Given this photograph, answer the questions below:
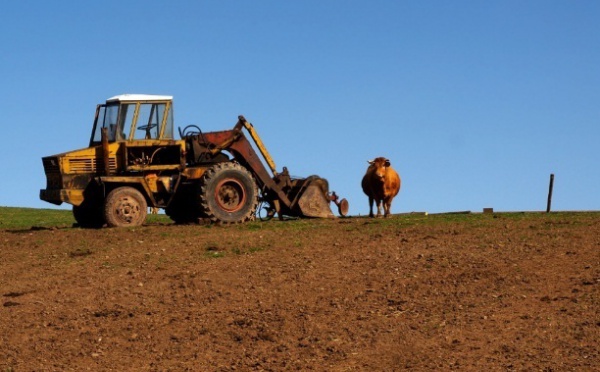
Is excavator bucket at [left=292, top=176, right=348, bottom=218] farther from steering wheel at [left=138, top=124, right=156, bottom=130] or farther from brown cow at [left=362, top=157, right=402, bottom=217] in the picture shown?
steering wheel at [left=138, top=124, right=156, bottom=130]

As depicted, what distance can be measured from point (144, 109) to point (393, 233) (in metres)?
8.25

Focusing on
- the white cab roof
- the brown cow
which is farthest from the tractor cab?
the brown cow

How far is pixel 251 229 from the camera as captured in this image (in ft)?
84.8

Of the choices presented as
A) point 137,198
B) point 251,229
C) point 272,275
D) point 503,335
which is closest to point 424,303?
point 503,335

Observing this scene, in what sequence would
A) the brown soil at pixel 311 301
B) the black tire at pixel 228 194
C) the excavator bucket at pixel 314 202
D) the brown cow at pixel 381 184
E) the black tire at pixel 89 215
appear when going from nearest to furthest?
the brown soil at pixel 311 301 → the black tire at pixel 228 194 → the black tire at pixel 89 215 → the excavator bucket at pixel 314 202 → the brown cow at pixel 381 184

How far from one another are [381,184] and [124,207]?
782 cm

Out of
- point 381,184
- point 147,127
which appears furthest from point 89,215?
point 381,184

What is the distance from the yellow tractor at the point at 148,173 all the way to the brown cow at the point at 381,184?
3439 mm

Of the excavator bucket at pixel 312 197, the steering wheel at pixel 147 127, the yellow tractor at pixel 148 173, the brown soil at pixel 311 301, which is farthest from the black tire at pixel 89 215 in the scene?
the excavator bucket at pixel 312 197

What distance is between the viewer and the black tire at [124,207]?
26.8 meters

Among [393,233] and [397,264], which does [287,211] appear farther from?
[397,264]

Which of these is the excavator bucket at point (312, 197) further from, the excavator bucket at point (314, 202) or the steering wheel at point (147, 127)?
the steering wheel at point (147, 127)

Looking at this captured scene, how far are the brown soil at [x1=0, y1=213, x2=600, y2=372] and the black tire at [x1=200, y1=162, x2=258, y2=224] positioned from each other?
343cm

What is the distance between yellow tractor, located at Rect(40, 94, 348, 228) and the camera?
27234 millimetres
